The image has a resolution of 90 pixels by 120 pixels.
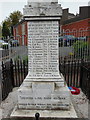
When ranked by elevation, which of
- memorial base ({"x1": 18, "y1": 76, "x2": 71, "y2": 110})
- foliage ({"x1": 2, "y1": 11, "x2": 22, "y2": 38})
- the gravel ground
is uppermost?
foliage ({"x1": 2, "y1": 11, "x2": 22, "y2": 38})

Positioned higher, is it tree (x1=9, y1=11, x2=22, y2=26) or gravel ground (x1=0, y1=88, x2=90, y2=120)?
tree (x1=9, y1=11, x2=22, y2=26)

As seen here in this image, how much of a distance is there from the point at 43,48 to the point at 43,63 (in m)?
0.38

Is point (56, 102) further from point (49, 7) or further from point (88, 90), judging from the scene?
point (49, 7)

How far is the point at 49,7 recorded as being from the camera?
110 inches

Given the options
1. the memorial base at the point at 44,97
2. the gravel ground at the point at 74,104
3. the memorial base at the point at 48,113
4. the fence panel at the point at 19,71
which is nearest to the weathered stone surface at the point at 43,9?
the memorial base at the point at 44,97

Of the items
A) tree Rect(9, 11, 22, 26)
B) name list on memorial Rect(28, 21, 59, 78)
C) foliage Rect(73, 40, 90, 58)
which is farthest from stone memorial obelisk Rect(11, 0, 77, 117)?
tree Rect(9, 11, 22, 26)

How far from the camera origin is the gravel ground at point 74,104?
302 centimetres

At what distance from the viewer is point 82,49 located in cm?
813

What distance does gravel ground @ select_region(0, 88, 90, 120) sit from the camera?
3.02 meters

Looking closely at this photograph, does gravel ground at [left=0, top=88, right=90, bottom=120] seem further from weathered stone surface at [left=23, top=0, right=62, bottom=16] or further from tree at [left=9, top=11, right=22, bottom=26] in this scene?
tree at [left=9, top=11, right=22, bottom=26]

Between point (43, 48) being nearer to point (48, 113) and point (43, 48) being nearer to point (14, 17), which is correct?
point (48, 113)

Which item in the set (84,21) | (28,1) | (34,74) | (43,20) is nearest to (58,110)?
(34,74)

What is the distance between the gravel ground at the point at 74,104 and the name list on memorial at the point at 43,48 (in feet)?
3.55

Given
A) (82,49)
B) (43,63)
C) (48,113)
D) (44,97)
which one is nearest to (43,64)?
(43,63)
